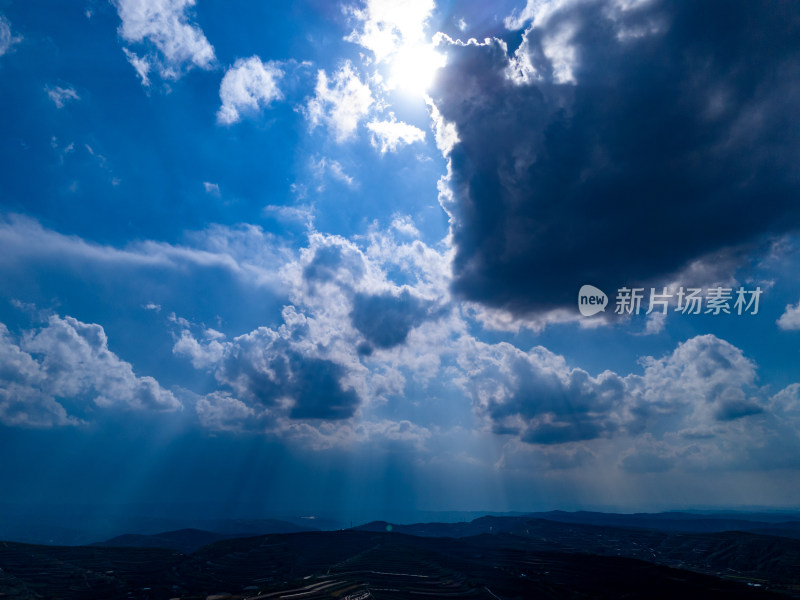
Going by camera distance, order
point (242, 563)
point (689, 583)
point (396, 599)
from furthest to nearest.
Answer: point (242, 563), point (689, 583), point (396, 599)

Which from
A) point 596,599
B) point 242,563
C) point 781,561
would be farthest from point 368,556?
point 781,561

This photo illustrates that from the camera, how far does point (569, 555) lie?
198250 millimetres

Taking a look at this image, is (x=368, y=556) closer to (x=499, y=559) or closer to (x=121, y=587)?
(x=499, y=559)

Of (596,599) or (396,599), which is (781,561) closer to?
(596,599)

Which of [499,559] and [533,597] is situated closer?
[533,597]

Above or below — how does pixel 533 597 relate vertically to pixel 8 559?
below

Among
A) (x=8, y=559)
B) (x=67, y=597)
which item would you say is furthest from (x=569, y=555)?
(x=8, y=559)

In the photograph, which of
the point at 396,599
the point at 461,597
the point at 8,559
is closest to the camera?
the point at 396,599

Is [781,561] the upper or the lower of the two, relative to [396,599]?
lower

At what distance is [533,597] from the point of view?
12262 centimetres

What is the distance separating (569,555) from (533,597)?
92572mm

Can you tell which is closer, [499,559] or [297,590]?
[297,590]

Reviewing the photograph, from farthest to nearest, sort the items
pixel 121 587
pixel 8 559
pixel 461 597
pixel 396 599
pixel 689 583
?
pixel 8 559 → pixel 121 587 → pixel 689 583 → pixel 461 597 → pixel 396 599

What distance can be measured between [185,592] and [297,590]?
4552 centimetres
